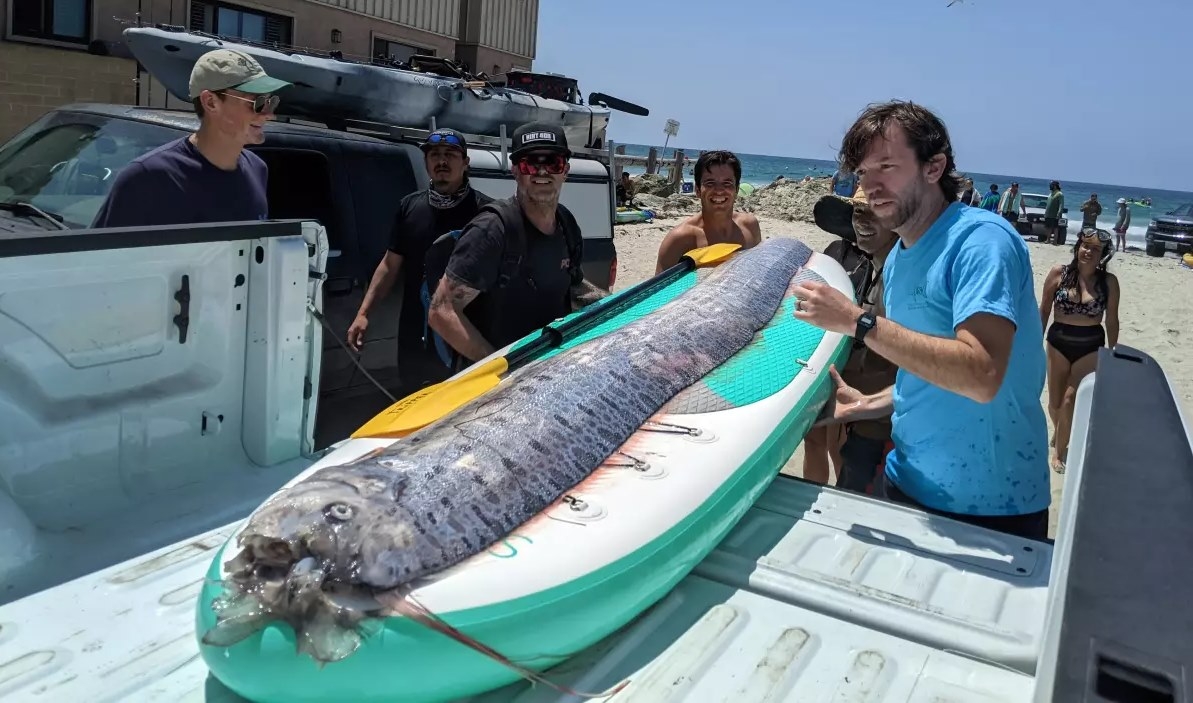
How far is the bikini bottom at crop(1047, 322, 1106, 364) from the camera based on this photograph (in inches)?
269

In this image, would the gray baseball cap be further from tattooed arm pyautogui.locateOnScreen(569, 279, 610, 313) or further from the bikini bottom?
the bikini bottom

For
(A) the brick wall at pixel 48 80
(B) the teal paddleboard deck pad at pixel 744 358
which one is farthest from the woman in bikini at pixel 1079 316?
(A) the brick wall at pixel 48 80

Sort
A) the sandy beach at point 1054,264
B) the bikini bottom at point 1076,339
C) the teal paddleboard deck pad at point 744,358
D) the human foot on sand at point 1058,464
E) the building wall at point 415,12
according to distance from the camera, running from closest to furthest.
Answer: the teal paddleboard deck pad at point 744,358, the human foot on sand at point 1058,464, the bikini bottom at point 1076,339, the sandy beach at point 1054,264, the building wall at point 415,12

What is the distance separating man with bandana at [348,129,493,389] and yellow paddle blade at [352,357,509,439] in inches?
60.3

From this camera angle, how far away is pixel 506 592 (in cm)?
201

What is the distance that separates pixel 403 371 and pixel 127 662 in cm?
280

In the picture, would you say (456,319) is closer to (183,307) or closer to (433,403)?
(433,403)

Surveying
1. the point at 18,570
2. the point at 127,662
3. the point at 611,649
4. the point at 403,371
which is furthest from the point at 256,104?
the point at 611,649

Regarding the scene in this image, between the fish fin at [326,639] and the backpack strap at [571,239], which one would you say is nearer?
the fish fin at [326,639]

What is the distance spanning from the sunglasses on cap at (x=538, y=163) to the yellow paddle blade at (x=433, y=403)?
3.35ft

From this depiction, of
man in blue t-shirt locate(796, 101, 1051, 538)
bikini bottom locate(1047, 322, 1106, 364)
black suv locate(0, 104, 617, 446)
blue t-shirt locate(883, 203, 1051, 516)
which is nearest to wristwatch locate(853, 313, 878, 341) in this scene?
man in blue t-shirt locate(796, 101, 1051, 538)

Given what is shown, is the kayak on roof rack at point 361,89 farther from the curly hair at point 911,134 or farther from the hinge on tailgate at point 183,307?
the curly hair at point 911,134

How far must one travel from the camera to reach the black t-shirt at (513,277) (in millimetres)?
3766

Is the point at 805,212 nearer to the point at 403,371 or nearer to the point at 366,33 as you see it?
the point at 366,33
